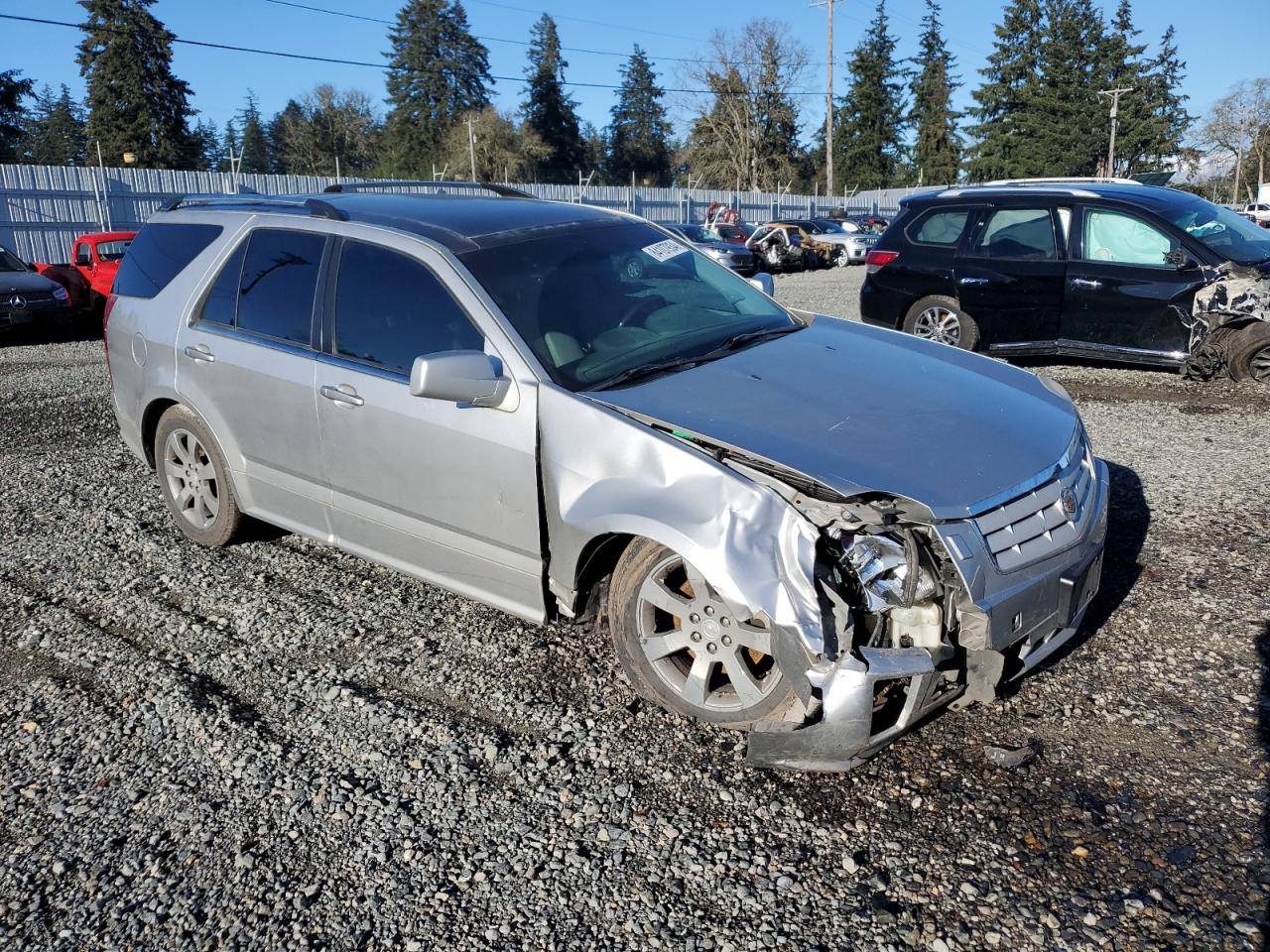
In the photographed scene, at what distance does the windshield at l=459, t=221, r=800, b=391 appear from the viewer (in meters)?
3.75

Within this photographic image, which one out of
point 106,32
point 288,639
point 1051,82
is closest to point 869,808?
point 288,639

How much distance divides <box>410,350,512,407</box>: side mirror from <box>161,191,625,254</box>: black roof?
71 cm

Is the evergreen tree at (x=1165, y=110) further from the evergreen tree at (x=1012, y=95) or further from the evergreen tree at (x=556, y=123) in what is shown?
the evergreen tree at (x=556, y=123)

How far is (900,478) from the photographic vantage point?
2.95m

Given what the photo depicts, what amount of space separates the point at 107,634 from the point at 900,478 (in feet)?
11.5

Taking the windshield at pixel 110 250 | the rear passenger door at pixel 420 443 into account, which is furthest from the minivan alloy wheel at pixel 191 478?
the windshield at pixel 110 250

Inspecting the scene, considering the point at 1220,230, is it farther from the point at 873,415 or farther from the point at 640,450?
the point at 640,450

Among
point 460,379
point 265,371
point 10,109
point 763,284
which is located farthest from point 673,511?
point 10,109

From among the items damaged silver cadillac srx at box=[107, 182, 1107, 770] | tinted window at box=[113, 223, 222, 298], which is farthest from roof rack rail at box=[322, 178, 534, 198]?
tinted window at box=[113, 223, 222, 298]

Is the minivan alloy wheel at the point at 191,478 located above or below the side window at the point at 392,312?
below

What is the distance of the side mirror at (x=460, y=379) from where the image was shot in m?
3.40

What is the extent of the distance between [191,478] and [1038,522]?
4246 mm

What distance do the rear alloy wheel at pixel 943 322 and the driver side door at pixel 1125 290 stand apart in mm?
860

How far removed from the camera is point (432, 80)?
76500 mm
